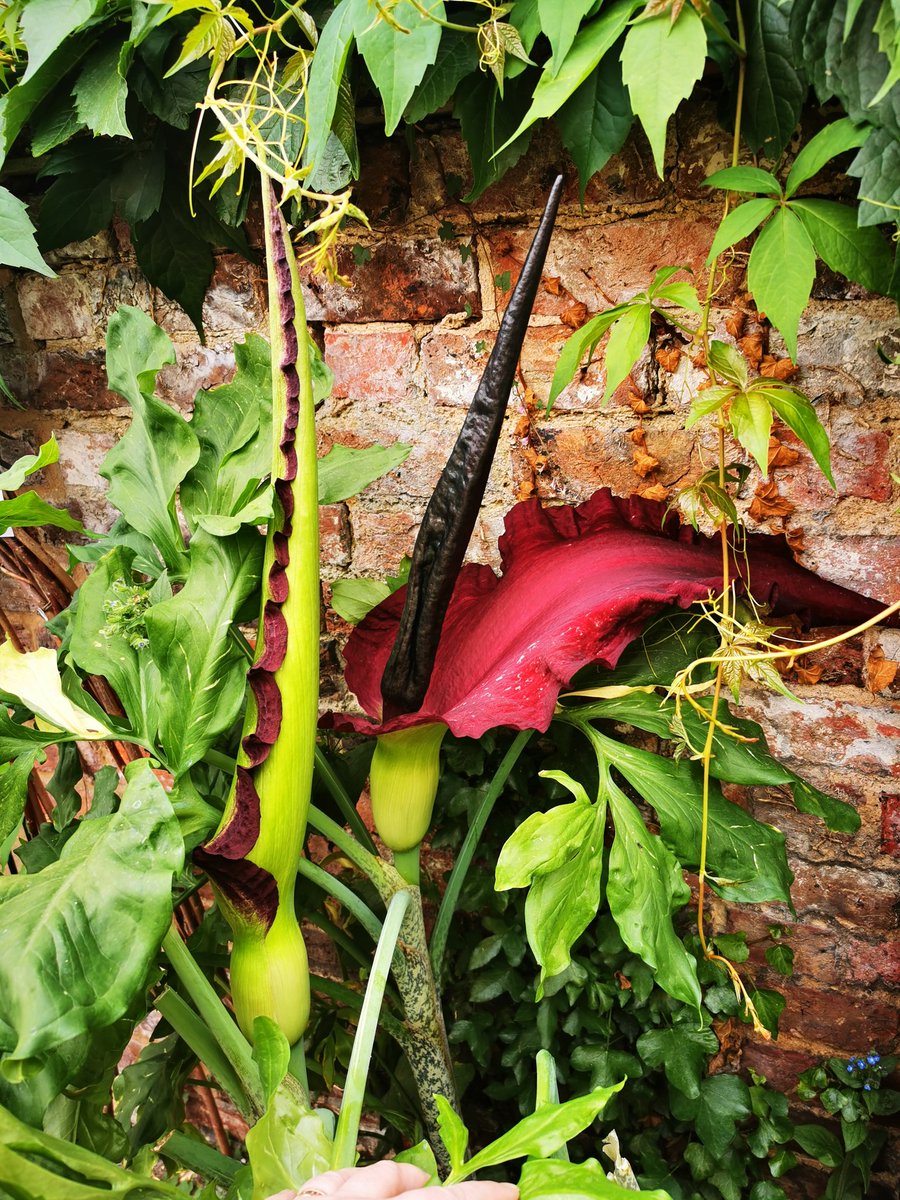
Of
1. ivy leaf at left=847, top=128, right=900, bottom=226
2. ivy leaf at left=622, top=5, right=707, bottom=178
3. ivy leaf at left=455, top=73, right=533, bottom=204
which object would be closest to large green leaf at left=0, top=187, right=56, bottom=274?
ivy leaf at left=455, top=73, right=533, bottom=204

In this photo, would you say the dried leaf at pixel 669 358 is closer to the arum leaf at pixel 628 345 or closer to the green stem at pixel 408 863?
the arum leaf at pixel 628 345

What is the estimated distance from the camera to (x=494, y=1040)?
79 cm

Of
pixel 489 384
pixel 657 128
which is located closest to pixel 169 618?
pixel 489 384

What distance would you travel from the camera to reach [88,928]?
0.39 metres

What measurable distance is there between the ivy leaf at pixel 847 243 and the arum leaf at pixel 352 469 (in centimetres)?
28

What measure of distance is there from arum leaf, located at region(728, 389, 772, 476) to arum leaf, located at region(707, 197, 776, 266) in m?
0.08

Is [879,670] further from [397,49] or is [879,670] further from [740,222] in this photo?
[397,49]

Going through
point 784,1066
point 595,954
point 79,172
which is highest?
point 79,172

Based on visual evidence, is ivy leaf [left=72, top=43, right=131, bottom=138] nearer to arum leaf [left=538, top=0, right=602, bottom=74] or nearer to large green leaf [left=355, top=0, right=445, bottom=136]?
large green leaf [left=355, top=0, right=445, bottom=136]

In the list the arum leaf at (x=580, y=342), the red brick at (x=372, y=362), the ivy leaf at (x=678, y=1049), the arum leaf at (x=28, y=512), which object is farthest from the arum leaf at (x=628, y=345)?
the ivy leaf at (x=678, y=1049)

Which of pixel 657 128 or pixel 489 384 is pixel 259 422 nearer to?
pixel 489 384

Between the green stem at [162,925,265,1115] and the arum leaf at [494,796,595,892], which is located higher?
the arum leaf at [494,796,595,892]

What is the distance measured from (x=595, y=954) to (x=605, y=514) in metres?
0.37

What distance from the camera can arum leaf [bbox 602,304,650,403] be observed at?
0.54m
